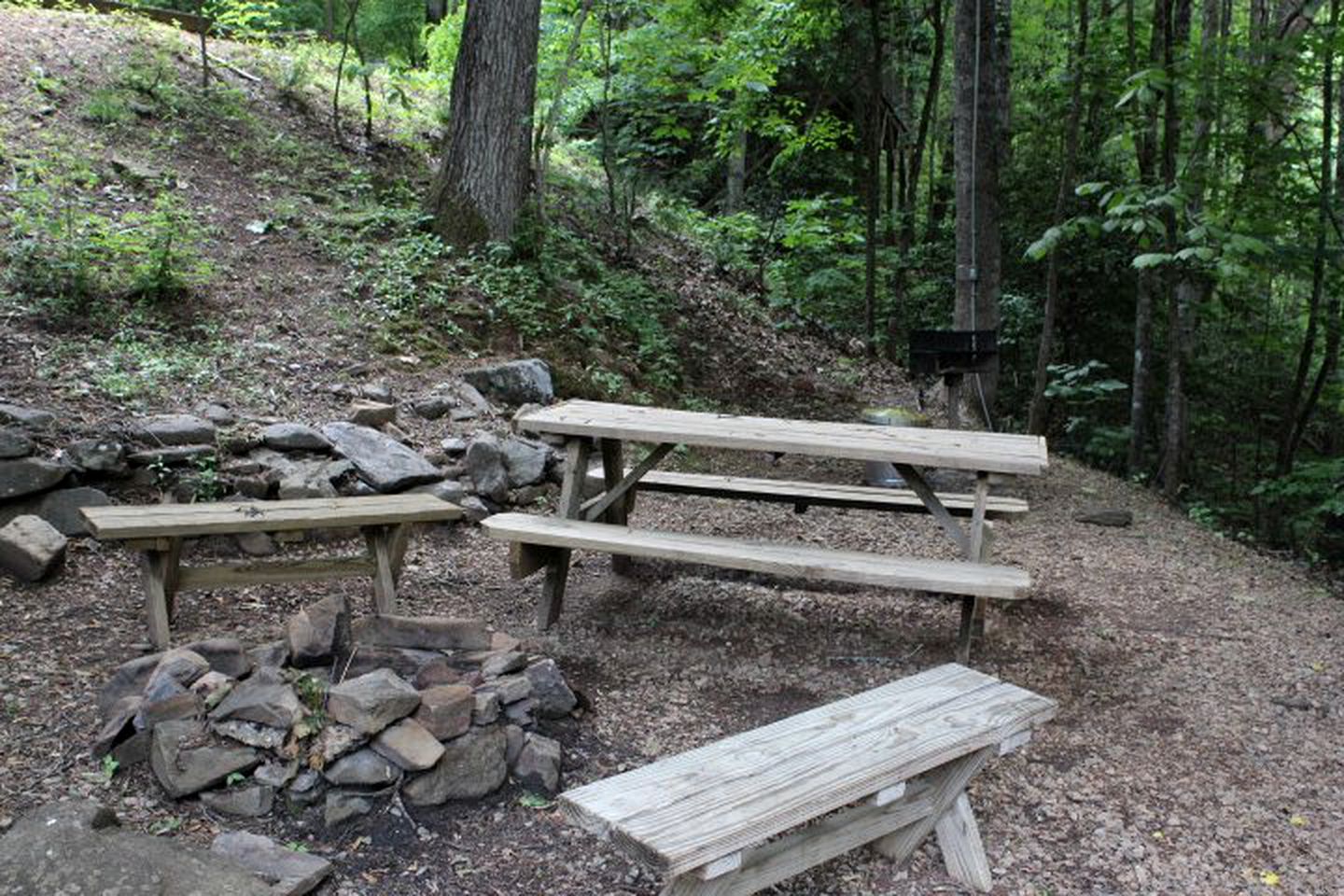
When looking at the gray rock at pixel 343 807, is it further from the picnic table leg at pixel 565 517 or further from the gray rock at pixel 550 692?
the picnic table leg at pixel 565 517

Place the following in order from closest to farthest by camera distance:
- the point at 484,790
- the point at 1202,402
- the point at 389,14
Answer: the point at 484,790
the point at 1202,402
the point at 389,14

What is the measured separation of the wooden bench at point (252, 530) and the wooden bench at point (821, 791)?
224 cm

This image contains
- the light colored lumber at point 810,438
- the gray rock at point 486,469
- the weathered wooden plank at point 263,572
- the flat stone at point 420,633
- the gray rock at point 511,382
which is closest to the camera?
the flat stone at point 420,633

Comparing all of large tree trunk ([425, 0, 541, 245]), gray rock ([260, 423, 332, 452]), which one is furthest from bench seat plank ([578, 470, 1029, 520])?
large tree trunk ([425, 0, 541, 245])

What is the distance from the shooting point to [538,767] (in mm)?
3439

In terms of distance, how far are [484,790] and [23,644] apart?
6.87 ft

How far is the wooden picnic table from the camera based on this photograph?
414 centimetres

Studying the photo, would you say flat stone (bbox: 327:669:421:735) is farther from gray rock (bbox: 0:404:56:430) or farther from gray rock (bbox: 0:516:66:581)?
gray rock (bbox: 0:404:56:430)

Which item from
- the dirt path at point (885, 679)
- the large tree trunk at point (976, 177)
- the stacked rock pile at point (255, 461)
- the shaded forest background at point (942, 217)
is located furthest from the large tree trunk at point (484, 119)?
the large tree trunk at point (976, 177)

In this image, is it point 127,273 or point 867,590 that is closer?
point 867,590

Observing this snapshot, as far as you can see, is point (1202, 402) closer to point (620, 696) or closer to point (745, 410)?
point (745, 410)

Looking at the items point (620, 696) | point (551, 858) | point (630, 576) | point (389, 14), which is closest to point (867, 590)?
point (630, 576)

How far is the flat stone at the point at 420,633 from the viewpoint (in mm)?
3926

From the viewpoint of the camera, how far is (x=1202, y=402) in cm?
1138
